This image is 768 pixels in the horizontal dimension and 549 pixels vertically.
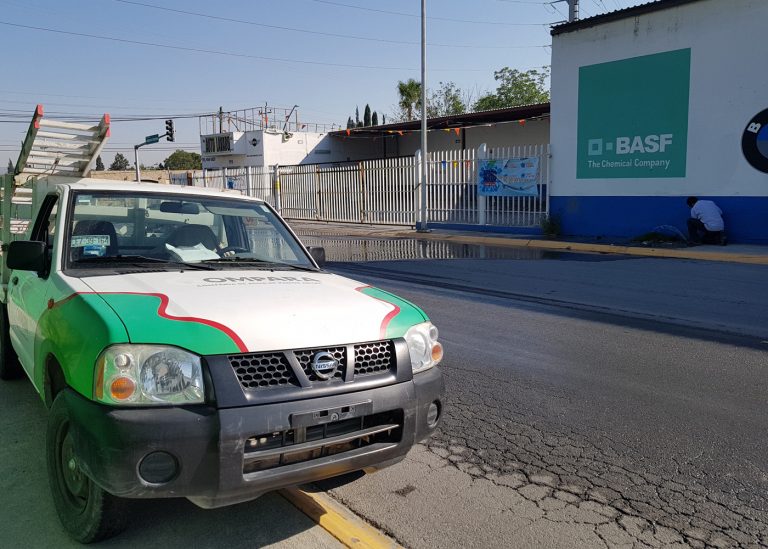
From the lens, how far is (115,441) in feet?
8.82

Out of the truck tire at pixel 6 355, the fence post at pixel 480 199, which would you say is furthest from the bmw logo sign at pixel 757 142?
the truck tire at pixel 6 355

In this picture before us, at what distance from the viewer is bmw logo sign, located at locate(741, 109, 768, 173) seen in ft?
52.5

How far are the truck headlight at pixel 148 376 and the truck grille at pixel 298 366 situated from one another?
185 mm

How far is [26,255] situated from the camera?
12.5 ft

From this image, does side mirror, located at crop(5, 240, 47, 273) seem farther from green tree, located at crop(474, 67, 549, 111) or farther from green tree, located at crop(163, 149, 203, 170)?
green tree, located at crop(163, 149, 203, 170)

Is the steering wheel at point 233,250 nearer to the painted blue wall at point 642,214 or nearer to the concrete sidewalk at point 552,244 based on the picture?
the concrete sidewalk at point 552,244

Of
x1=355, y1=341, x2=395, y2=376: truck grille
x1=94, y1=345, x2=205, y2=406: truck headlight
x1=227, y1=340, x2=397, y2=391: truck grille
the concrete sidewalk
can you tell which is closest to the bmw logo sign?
the concrete sidewalk

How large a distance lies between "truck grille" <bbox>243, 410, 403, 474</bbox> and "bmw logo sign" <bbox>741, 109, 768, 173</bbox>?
16.1 meters

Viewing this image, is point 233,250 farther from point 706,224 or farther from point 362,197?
point 362,197

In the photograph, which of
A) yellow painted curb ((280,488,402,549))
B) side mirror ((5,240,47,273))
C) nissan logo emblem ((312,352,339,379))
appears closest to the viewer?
nissan logo emblem ((312,352,339,379))

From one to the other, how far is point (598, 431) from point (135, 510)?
3.06m

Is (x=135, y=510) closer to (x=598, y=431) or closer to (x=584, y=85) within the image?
(x=598, y=431)

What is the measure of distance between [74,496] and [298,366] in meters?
1.32

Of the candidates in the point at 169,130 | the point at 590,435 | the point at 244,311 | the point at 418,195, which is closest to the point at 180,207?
the point at 244,311
